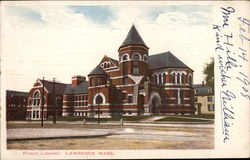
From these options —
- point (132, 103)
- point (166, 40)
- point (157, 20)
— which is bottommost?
point (132, 103)

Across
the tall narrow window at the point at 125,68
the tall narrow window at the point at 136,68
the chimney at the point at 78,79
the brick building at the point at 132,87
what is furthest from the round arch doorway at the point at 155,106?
the chimney at the point at 78,79

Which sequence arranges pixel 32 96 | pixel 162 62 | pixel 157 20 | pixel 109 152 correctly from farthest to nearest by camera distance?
pixel 162 62, pixel 32 96, pixel 157 20, pixel 109 152

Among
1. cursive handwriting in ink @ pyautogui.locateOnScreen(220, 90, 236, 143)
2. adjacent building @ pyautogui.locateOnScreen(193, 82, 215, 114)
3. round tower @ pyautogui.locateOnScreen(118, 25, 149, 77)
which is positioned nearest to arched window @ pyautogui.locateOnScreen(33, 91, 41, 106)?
round tower @ pyautogui.locateOnScreen(118, 25, 149, 77)

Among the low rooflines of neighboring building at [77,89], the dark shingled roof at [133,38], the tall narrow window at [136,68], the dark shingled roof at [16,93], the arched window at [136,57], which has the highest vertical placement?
the dark shingled roof at [133,38]

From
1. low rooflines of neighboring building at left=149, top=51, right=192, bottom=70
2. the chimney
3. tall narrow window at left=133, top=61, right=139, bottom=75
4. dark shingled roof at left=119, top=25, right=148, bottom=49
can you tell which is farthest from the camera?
tall narrow window at left=133, top=61, right=139, bottom=75

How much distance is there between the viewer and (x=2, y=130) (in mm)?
6805

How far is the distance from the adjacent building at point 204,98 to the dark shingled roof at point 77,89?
3242mm

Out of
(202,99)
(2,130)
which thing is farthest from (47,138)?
(202,99)

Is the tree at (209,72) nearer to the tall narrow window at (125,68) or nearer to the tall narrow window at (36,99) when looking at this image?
the tall narrow window at (125,68)

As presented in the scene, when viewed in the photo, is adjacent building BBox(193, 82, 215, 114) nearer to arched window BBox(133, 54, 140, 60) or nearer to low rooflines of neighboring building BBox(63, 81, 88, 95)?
arched window BBox(133, 54, 140, 60)

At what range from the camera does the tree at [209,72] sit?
6.86m

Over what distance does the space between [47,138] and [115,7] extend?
3.84 metres

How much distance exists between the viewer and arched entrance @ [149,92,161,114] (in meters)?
7.80

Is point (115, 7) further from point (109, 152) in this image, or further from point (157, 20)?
point (109, 152)
